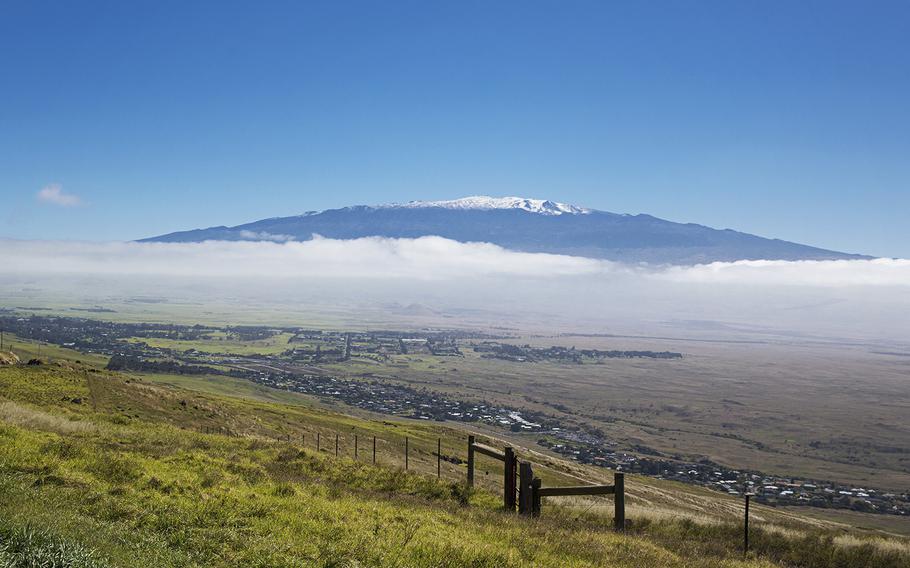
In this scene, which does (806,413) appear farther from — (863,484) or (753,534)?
(753,534)

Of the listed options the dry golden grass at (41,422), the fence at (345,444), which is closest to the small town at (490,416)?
the fence at (345,444)

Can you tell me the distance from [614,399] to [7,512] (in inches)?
6704

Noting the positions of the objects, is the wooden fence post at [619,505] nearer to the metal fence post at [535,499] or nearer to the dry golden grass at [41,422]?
the metal fence post at [535,499]

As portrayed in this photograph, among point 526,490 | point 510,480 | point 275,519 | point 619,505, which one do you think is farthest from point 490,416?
point 275,519

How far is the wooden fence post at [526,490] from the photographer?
630 inches

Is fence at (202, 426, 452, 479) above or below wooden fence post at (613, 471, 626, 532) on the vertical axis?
below

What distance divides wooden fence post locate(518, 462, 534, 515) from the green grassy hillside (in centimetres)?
55

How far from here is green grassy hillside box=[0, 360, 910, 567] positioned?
9859 millimetres

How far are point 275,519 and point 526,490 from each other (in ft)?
22.1

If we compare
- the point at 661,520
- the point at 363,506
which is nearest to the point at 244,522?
the point at 363,506

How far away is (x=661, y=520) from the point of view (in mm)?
18344

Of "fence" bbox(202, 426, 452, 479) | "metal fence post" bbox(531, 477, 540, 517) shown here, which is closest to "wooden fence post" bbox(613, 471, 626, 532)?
"metal fence post" bbox(531, 477, 540, 517)

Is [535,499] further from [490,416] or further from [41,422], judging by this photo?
[490,416]

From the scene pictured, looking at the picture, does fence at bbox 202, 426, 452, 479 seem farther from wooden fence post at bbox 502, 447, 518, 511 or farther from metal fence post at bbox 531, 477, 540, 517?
metal fence post at bbox 531, 477, 540, 517
